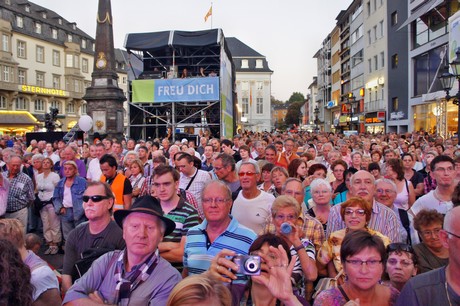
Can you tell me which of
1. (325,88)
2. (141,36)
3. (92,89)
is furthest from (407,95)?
(325,88)

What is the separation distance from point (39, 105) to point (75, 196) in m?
51.1

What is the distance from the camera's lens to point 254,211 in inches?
189

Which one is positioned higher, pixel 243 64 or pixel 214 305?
pixel 243 64

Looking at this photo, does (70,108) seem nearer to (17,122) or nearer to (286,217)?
(17,122)

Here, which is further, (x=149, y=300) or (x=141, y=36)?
(x=141, y=36)

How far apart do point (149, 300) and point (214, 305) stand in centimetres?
83

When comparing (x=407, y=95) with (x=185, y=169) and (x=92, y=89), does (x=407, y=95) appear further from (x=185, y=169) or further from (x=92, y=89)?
(x=185, y=169)

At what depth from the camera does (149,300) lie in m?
2.50

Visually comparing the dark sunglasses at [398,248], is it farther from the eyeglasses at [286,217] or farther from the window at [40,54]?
the window at [40,54]

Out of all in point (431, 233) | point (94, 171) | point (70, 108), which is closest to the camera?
point (431, 233)

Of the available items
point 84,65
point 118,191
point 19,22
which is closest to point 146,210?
point 118,191

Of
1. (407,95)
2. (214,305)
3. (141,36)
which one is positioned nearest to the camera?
(214,305)

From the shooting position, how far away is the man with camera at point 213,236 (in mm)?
3155

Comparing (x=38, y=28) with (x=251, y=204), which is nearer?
(x=251, y=204)
